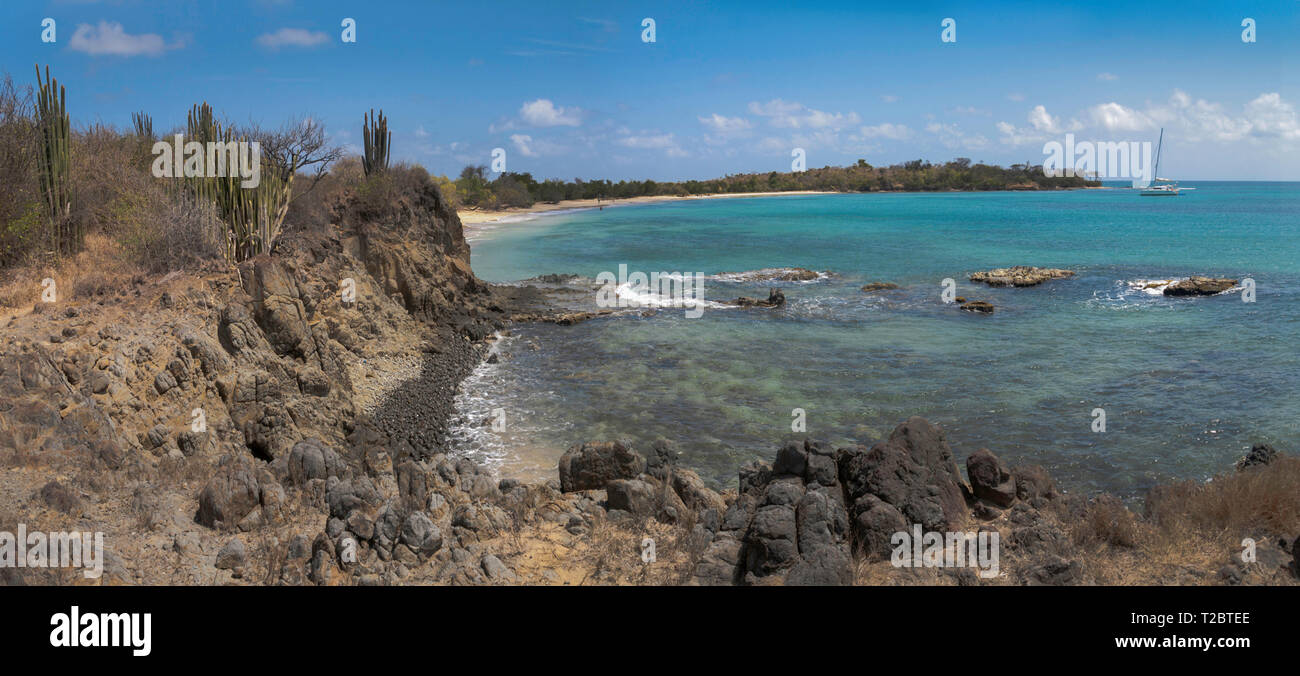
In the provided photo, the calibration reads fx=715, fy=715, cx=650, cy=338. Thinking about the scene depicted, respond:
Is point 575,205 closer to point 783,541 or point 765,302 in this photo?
point 765,302

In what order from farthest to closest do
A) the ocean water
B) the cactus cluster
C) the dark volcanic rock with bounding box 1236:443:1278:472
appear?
the cactus cluster
the ocean water
the dark volcanic rock with bounding box 1236:443:1278:472

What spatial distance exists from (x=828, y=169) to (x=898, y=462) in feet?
612

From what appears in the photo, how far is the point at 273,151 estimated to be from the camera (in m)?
16.7

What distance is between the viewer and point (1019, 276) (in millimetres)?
30734

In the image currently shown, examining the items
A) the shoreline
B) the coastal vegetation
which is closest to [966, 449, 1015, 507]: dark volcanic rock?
the shoreline

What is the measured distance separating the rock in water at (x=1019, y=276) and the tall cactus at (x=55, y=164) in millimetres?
30596

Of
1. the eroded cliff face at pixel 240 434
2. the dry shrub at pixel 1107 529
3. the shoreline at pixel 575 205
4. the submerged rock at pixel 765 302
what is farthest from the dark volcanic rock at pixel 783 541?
the shoreline at pixel 575 205

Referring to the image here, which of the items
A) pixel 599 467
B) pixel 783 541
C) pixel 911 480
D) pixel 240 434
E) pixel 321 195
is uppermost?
pixel 321 195

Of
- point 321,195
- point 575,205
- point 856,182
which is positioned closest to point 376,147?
point 321,195

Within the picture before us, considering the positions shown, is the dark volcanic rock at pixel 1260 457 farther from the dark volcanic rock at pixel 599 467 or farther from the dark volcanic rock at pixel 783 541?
the dark volcanic rock at pixel 599 467

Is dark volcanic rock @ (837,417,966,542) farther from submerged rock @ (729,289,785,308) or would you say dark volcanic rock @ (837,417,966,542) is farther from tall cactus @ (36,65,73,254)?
submerged rock @ (729,289,785,308)

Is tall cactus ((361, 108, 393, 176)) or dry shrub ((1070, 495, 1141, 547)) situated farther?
tall cactus ((361, 108, 393, 176))

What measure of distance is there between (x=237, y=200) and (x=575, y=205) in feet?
336

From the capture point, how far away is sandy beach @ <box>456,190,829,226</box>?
252 feet
